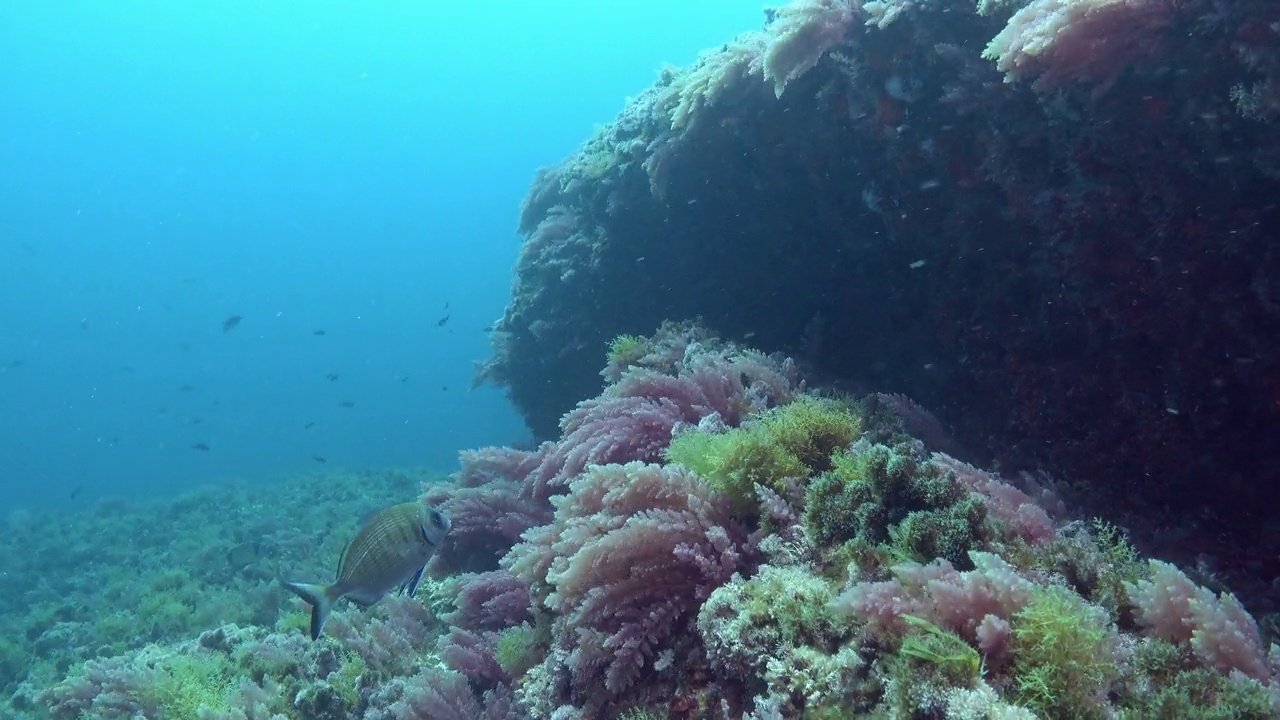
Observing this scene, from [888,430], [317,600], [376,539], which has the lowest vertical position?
[888,430]

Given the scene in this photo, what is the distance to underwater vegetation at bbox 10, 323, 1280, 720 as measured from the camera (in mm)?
2014

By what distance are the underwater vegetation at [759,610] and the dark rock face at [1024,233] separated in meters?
1.08

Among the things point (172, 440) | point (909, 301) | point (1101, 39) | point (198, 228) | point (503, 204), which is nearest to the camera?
point (1101, 39)

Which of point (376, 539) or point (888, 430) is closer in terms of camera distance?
point (376, 539)

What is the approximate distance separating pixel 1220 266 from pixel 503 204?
131730mm

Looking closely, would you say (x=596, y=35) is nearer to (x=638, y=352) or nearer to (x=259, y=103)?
(x=259, y=103)

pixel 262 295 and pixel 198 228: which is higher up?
pixel 198 228

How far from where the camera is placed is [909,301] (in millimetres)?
6160

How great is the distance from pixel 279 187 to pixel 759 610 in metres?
145

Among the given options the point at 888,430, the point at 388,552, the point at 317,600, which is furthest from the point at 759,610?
the point at 317,600

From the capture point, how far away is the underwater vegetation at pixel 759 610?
2.01 metres

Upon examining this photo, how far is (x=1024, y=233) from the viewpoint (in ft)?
16.3

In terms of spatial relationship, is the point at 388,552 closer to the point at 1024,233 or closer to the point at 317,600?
the point at 317,600

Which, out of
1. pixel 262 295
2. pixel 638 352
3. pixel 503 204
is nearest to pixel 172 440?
pixel 262 295
